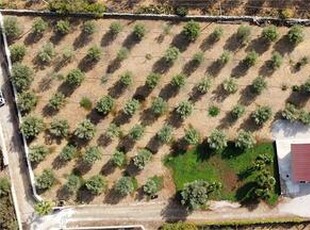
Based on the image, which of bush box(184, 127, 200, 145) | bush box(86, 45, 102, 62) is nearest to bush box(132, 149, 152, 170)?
bush box(184, 127, 200, 145)

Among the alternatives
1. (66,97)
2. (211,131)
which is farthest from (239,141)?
(66,97)

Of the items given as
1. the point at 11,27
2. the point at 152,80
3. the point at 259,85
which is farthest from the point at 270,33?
the point at 11,27

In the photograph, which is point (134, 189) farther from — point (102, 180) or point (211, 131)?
point (211, 131)

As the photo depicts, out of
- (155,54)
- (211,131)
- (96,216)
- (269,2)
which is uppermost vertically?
(269,2)

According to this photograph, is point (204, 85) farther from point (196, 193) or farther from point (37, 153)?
point (37, 153)

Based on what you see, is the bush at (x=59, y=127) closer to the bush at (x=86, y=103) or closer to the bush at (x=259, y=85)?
the bush at (x=86, y=103)

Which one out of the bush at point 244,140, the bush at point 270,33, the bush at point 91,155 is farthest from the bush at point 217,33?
the bush at point 91,155
